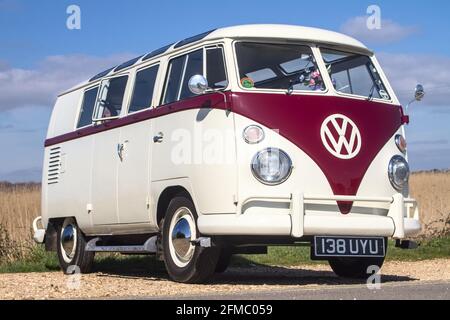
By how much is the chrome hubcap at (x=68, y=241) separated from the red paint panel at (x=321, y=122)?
4.46m

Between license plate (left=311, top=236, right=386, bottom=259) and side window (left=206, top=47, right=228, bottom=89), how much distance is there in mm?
1877

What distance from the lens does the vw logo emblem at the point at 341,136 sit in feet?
28.9

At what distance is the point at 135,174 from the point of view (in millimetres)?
10109

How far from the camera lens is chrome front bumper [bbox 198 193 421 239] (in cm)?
833

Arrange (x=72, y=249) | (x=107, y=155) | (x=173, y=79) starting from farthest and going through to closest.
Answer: (x=72, y=249), (x=107, y=155), (x=173, y=79)

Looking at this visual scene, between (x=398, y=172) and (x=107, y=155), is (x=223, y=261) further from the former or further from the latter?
(x=398, y=172)

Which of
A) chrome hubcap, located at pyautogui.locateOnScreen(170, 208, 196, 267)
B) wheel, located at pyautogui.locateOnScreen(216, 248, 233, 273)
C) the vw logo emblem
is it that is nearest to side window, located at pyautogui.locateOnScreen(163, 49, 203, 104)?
chrome hubcap, located at pyautogui.locateOnScreen(170, 208, 196, 267)

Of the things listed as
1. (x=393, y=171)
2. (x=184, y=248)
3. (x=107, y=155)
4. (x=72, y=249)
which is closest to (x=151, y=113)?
(x=107, y=155)

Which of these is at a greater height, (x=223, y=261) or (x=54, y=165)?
(x=54, y=165)

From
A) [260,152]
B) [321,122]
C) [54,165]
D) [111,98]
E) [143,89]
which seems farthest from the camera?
[54,165]

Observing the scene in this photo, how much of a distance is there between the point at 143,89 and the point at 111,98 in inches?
40.9

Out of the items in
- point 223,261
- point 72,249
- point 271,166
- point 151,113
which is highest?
point 151,113

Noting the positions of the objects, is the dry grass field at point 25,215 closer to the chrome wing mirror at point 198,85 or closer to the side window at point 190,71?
the side window at point 190,71
